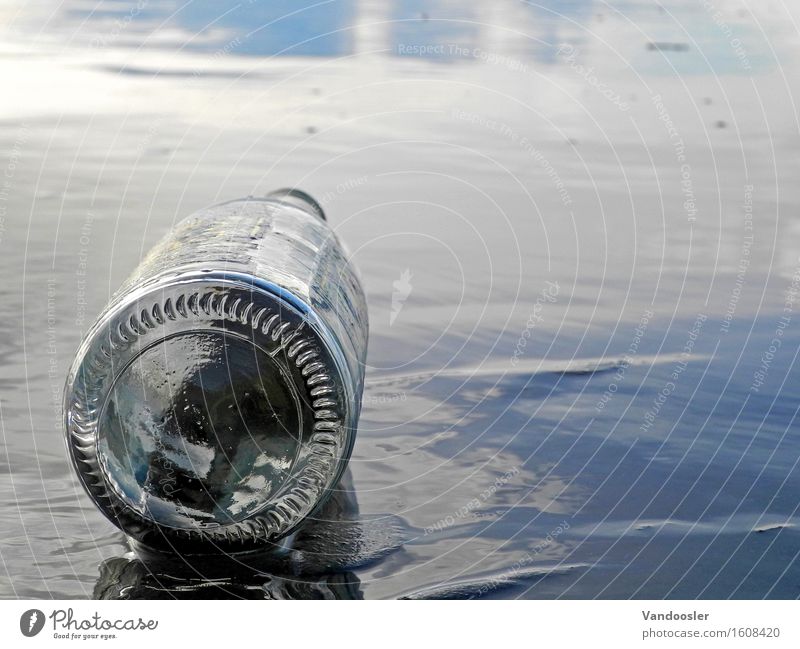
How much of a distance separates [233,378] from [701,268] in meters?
3.22

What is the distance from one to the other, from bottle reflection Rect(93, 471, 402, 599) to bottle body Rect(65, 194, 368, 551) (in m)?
0.05

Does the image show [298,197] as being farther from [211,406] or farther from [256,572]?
[256,572]

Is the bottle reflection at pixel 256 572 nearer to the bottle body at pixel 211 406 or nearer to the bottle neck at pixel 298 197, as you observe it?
the bottle body at pixel 211 406

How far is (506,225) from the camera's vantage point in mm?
5871

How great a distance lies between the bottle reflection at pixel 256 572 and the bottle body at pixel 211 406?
0.05 meters

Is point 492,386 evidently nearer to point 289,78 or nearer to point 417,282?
point 417,282

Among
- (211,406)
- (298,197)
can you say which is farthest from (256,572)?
(298,197)

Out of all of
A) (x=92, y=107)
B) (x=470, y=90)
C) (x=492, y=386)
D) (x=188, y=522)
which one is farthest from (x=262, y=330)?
(x=92, y=107)

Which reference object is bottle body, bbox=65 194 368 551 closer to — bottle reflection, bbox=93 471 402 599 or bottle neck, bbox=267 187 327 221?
bottle reflection, bbox=93 471 402 599

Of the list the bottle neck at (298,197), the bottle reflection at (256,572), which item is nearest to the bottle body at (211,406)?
the bottle reflection at (256,572)

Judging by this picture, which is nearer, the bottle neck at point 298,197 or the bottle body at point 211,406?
the bottle body at point 211,406

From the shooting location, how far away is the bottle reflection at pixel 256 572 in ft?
8.54

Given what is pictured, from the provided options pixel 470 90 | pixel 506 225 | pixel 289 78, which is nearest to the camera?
pixel 506 225

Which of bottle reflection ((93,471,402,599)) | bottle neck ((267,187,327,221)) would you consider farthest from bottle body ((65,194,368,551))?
bottle neck ((267,187,327,221))
